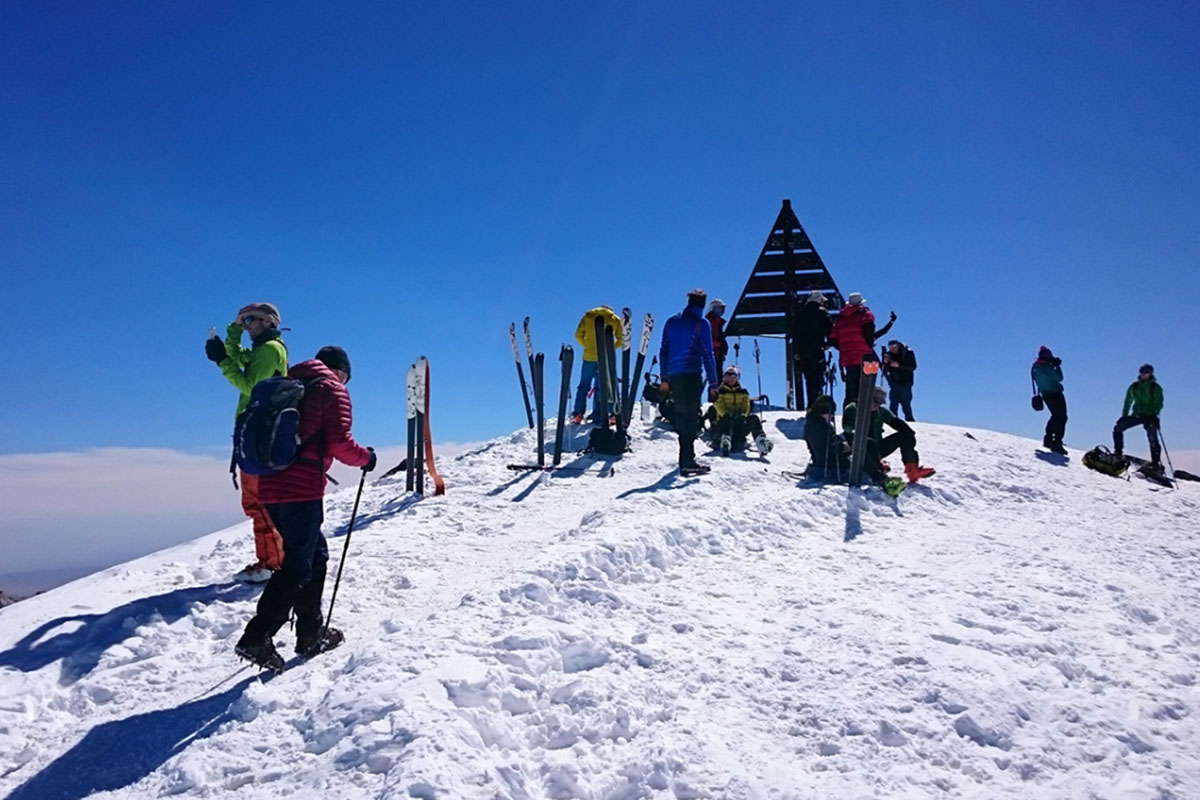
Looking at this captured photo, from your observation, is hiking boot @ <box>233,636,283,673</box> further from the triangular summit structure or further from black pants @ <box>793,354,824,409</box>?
the triangular summit structure

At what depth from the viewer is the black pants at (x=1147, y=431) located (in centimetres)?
1210

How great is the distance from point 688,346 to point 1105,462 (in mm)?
8143

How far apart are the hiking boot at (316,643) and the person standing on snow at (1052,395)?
13.3 meters

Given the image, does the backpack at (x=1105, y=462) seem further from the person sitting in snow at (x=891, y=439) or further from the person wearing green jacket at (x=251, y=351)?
the person wearing green jacket at (x=251, y=351)

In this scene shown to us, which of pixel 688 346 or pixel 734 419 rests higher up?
pixel 688 346

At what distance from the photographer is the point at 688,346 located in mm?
8992

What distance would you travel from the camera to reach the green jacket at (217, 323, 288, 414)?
17.0 feet

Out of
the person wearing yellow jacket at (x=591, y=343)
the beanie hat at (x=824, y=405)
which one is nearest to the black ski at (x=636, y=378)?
the person wearing yellow jacket at (x=591, y=343)

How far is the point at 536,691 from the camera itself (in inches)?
140

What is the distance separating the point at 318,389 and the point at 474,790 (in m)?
2.53

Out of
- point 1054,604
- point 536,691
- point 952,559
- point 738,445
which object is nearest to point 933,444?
point 738,445

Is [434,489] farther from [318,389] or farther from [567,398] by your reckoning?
[318,389]

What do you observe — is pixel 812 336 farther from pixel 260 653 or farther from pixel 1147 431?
pixel 260 653

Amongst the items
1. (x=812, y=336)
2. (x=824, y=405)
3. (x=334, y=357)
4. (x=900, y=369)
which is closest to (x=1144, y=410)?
(x=900, y=369)
